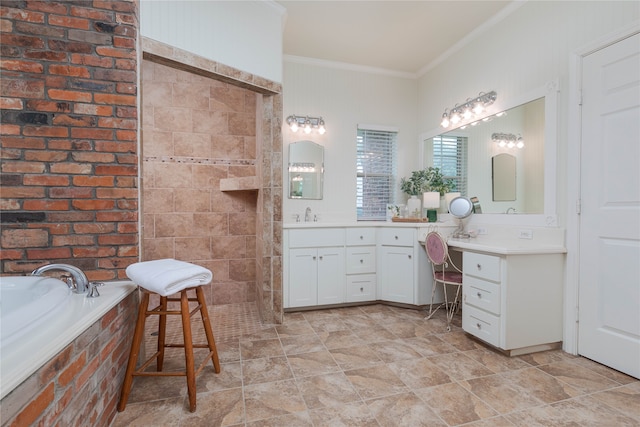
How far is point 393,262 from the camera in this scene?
10.4 feet

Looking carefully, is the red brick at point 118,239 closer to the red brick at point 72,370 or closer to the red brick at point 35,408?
the red brick at point 72,370

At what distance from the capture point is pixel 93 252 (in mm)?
1657

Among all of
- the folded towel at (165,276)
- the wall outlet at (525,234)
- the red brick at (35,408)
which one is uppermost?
the wall outlet at (525,234)

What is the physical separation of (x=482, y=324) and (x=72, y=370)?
8.13 feet

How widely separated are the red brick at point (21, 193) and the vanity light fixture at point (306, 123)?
7.78ft

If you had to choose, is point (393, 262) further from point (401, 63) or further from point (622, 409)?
point (401, 63)

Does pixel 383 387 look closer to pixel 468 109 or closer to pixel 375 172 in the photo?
pixel 375 172

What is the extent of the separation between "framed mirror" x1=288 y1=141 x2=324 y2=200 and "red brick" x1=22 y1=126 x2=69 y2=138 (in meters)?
2.15

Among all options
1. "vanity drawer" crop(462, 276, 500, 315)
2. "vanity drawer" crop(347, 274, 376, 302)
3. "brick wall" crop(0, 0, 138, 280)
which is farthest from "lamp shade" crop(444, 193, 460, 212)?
"brick wall" crop(0, 0, 138, 280)

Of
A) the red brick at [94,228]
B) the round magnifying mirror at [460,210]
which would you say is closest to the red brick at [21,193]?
the red brick at [94,228]

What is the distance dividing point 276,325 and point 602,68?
3.15 meters

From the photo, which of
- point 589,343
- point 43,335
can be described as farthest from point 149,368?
point 589,343

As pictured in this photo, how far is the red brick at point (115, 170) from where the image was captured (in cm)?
167

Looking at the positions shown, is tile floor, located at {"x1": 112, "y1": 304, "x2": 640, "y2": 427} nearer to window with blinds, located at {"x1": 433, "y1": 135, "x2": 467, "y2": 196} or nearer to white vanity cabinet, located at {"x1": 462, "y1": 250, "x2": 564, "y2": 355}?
white vanity cabinet, located at {"x1": 462, "y1": 250, "x2": 564, "y2": 355}
